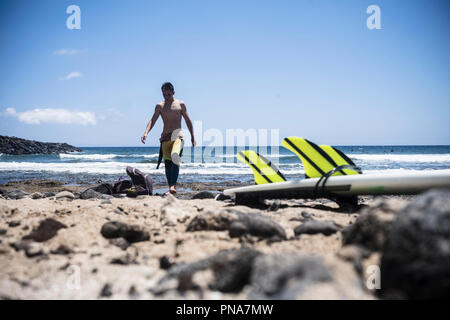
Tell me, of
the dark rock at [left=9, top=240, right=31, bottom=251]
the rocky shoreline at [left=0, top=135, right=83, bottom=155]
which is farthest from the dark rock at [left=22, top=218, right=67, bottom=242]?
the rocky shoreline at [left=0, top=135, right=83, bottom=155]

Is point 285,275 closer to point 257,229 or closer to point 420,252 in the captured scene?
point 420,252

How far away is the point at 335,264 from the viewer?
1.49m

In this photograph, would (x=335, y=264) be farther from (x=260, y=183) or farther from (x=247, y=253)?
(x=260, y=183)

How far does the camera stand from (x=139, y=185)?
6039mm

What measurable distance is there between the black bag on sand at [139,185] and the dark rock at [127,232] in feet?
10.6

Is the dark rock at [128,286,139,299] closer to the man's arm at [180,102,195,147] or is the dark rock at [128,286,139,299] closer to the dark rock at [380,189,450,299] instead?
the dark rock at [380,189,450,299]

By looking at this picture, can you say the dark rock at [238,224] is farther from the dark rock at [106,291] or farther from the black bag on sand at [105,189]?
the black bag on sand at [105,189]

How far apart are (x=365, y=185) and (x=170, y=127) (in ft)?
11.5

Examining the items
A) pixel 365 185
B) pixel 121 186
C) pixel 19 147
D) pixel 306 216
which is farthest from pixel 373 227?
pixel 19 147

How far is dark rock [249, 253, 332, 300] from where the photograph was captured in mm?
1401

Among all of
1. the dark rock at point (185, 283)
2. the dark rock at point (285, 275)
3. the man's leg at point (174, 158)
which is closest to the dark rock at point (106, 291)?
the dark rock at point (185, 283)

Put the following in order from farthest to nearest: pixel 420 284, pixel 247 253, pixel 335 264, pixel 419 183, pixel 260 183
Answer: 1. pixel 260 183
2. pixel 419 183
3. pixel 247 253
4. pixel 335 264
5. pixel 420 284
